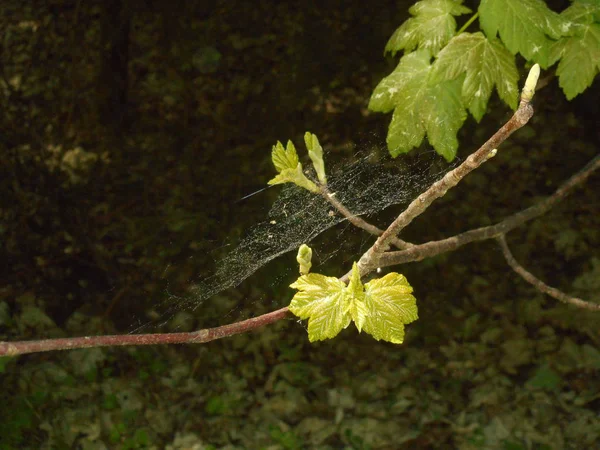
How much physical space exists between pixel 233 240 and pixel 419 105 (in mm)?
1448

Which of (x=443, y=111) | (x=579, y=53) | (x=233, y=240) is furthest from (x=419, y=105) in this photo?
(x=233, y=240)

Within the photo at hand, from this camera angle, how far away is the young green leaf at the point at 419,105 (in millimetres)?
1516

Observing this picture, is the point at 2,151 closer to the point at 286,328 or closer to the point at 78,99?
the point at 78,99

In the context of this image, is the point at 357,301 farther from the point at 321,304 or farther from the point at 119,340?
the point at 119,340

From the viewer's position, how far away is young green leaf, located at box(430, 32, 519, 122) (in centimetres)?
144

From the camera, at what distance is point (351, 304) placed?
2.91 ft

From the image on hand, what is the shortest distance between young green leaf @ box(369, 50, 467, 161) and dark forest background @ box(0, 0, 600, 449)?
1.13m

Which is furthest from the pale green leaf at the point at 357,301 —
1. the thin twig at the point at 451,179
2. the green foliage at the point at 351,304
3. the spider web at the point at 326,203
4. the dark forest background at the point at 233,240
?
the dark forest background at the point at 233,240

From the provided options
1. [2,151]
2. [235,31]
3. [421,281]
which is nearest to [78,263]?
[2,151]

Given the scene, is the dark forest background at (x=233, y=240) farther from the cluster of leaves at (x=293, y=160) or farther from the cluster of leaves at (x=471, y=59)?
the cluster of leaves at (x=293, y=160)

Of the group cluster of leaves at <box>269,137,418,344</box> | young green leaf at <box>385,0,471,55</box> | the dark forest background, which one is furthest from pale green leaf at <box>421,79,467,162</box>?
the dark forest background

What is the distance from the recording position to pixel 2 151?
3.00 metres

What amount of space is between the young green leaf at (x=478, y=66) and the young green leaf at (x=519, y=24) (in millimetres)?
68

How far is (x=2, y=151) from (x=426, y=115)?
227cm
